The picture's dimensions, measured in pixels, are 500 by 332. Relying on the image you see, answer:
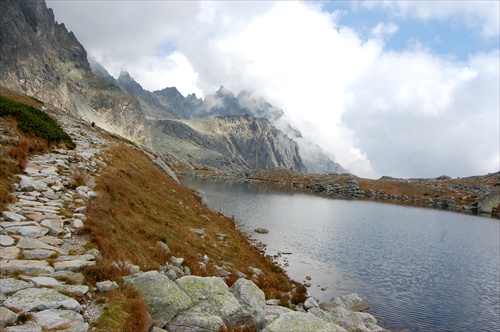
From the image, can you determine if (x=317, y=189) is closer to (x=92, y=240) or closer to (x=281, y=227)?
(x=281, y=227)

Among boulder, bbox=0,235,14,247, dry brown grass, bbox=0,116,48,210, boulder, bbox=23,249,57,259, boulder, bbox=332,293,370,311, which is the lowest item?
boulder, bbox=332,293,370,311

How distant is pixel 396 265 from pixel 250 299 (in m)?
32.2

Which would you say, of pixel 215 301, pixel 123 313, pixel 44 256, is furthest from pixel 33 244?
pixel 215 301

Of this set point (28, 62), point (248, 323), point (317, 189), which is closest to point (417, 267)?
point (248, 323)

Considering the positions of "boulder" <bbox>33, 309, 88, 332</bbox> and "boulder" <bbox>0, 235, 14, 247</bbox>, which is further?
"boulder" <bbox>0, 235, 14, 247</bbox>

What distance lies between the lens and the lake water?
2698cm

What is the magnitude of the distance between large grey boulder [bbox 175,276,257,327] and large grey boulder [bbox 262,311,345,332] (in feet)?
3.87

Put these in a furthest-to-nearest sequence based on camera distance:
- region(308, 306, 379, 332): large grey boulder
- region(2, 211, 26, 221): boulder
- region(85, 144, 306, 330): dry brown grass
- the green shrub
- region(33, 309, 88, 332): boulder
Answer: the green shrub < region(308, 306, 379, 332): large grey boulder < region(85, 144, 306, 330): dry brown grass < region(2, 211, 26, 221): boulder < region(33, 309, 88, 332): boulder

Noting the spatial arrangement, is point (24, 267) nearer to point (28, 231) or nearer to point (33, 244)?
point (33, 244)

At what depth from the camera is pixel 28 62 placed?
167000mm

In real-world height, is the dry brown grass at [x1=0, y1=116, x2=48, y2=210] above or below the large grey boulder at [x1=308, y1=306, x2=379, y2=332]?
above

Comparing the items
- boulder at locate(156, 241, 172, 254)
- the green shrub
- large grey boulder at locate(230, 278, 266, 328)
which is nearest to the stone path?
boulder at locate(156, 241, 172, 254)

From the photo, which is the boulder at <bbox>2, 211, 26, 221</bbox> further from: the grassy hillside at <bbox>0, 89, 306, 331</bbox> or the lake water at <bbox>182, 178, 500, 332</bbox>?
the lake water at <bbox>182, 178, 500, 332</bbox>

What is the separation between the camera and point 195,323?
10.2m
